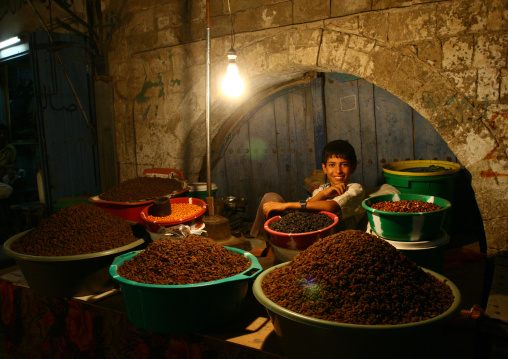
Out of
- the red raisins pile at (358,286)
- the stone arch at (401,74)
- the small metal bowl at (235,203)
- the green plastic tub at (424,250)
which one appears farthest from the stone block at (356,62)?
the red raisins pile at (358,286)

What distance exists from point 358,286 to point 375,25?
7.95 feet

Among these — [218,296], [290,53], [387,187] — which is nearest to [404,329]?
[218,296]

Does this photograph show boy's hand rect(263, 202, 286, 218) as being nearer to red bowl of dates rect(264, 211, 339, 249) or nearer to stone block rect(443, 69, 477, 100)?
red bowl of dates rect(264, 211, 339, 249)

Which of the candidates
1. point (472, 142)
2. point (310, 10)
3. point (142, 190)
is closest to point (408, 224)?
point (472, 142)

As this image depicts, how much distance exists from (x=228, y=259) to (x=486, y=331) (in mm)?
1101

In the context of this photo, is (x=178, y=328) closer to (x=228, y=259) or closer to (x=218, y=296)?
(x=218, y=296)

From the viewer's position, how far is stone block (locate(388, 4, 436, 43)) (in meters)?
2.85

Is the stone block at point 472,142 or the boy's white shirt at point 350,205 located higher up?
the stone block at point 472,142

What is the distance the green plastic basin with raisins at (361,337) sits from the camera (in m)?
1.18

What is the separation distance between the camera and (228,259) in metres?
1.77

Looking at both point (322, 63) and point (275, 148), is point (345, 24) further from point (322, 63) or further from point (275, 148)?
point (275, 148)

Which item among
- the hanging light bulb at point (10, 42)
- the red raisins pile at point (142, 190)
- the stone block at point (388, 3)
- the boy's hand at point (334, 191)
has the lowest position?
the boy's hand at point (334, 191)

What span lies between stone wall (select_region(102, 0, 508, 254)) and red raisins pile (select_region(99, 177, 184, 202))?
→ 1076 millimetres

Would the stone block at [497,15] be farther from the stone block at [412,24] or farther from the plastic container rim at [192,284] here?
the plastic container rim at [192,284]
